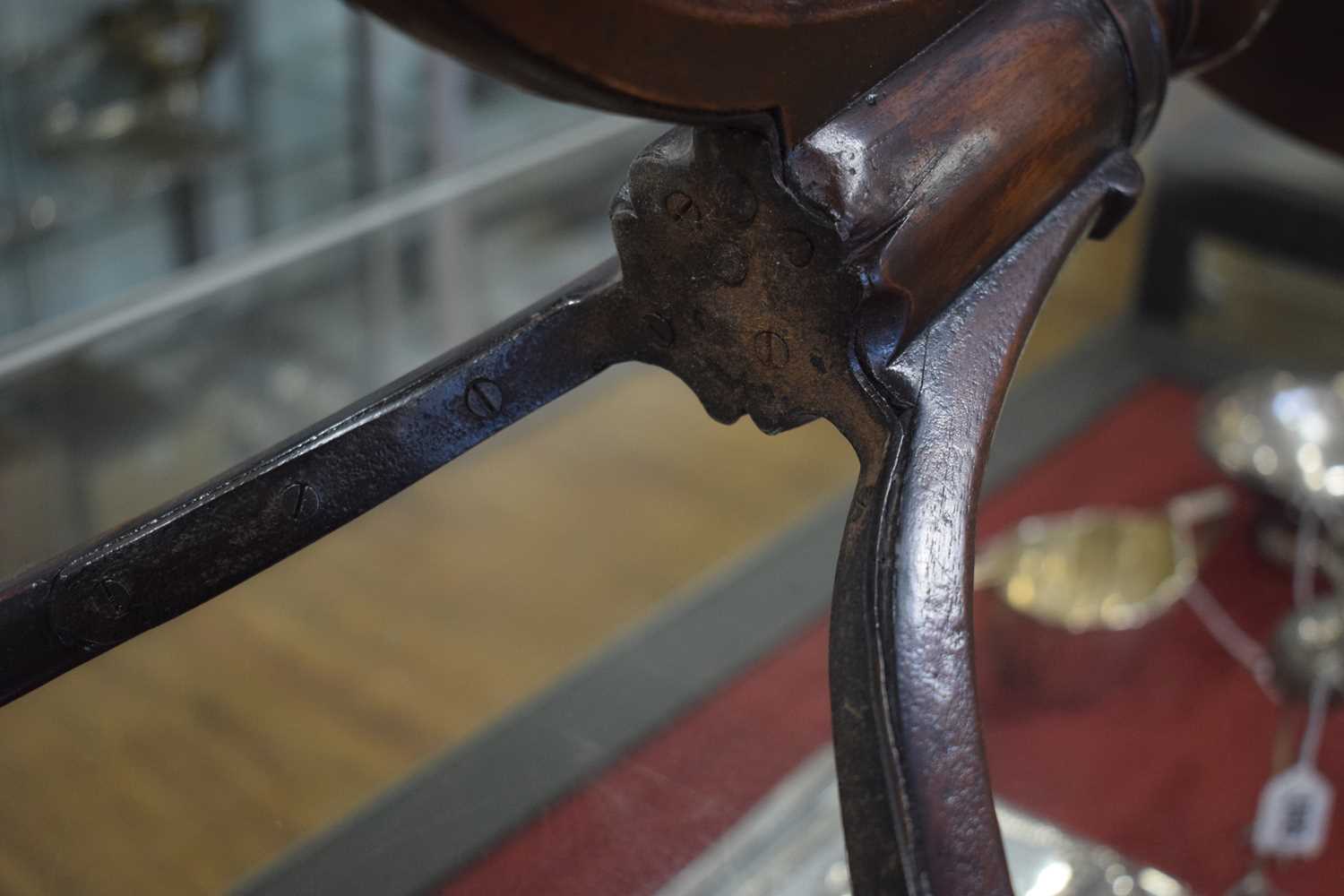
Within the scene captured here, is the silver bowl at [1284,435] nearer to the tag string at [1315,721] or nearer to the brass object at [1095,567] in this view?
the brass object at [1095,567]

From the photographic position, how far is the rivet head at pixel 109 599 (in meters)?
0.52

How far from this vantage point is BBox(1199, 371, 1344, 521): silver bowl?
1376 millimetres

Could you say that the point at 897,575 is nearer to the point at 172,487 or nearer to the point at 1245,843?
the point at 1245,843

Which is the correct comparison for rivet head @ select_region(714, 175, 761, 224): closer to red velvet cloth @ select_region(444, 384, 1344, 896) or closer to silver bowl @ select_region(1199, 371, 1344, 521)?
red velvet cloth @ select_region(444, 384, 1344, 896)

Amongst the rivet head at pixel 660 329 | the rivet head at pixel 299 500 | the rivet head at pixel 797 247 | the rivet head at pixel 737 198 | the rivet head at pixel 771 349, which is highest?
the rivet head at pixel 737 198

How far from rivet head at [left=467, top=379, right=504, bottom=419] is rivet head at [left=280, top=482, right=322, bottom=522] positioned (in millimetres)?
59

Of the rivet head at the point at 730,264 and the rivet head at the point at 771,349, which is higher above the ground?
the rivet head at the point at 730,264

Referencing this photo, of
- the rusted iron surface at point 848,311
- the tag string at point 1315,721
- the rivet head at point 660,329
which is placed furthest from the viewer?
the tag string at point 1315,721

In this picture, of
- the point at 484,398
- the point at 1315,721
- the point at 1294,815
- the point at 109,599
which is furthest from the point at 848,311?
the point at 1315,721

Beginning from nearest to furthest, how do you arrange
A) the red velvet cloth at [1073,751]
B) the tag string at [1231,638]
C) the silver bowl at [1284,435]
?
the red velvet cloth at [1073,751], the tag string at [1231,638], the silver bowl at [1284,435]

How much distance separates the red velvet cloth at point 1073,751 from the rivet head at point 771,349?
233 millimetres

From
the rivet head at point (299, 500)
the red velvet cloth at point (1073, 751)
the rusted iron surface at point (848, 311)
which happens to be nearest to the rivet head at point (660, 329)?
the rusted iron surface at point (848, 311)

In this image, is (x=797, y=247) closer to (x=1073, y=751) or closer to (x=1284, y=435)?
(x=1073, y=751)

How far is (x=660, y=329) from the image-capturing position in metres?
0.52
